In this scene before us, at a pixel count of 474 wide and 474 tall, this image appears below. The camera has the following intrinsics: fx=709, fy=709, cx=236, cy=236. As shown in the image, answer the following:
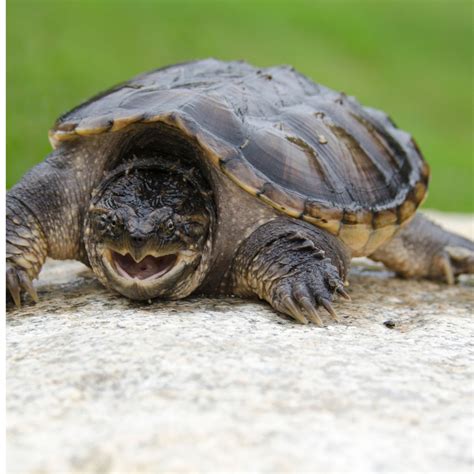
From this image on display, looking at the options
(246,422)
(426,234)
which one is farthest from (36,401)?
(426,234)

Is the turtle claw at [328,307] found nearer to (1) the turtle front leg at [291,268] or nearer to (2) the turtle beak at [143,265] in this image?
(1) the turtle front leg at [291,268]

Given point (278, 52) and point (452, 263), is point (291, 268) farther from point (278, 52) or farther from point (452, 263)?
point (278, 52)

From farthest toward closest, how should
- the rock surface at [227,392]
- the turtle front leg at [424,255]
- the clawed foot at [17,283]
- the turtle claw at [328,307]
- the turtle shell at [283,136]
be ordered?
the turtle front leg at [424,255] < the turtle shell at [283,136] < the clawed foot at [17,283] < the turtle claw at [328,307] < the rock surface at [227,392]

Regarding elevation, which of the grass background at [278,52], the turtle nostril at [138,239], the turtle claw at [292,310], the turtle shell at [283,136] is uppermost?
the grass background at [278,52]

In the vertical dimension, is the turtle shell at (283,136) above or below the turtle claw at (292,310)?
above

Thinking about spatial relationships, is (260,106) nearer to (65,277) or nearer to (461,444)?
(65,277)

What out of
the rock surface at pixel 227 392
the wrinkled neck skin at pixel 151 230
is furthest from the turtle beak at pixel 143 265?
the rock surface at pixel 227 392

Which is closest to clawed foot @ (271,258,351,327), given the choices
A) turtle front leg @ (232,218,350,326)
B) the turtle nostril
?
turtle front leg @ (232,218,350,326)
